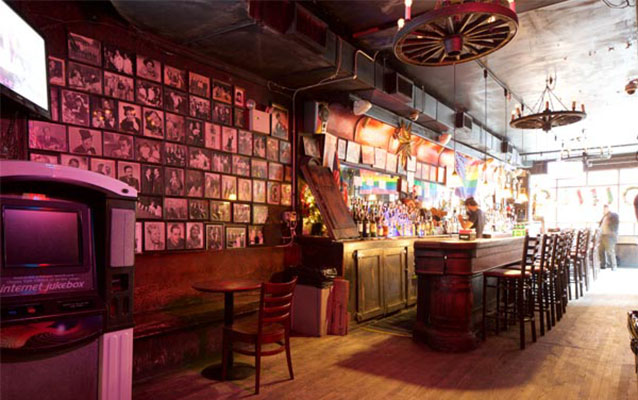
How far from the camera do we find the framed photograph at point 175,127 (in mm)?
4133

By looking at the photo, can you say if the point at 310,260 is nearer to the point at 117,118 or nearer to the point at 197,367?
the point at 197,367

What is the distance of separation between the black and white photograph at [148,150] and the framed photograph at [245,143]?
1000 millimetres

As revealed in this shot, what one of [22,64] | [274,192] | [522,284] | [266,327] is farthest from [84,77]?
[522,284]

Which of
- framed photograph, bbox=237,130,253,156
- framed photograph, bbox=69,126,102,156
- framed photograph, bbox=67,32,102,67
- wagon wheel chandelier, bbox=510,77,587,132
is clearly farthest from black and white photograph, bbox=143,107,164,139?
wagon wheel chandelier, bbox=510,77,587,132

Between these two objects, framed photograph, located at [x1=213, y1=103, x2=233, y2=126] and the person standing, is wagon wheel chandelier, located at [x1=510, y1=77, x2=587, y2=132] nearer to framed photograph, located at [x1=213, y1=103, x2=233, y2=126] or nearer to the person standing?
framed photograph, located at [x1=213, y1=103, x2=233, y2=126]

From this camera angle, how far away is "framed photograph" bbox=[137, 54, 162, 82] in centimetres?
392

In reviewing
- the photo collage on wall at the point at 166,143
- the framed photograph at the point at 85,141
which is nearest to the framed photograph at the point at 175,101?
the photo collage on wall at the point at 166,143

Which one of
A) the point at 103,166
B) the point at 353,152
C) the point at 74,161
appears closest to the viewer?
the point at 74,161

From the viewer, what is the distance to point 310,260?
542 cm

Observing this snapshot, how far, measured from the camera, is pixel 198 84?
4406 millimetres

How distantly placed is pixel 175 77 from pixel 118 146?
966mm

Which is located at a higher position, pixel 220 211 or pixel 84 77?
pixel 84 77

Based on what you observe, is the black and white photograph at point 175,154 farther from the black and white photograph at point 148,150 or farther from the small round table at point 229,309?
the small round table at point 229,309

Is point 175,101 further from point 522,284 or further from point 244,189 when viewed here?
point 522,284
